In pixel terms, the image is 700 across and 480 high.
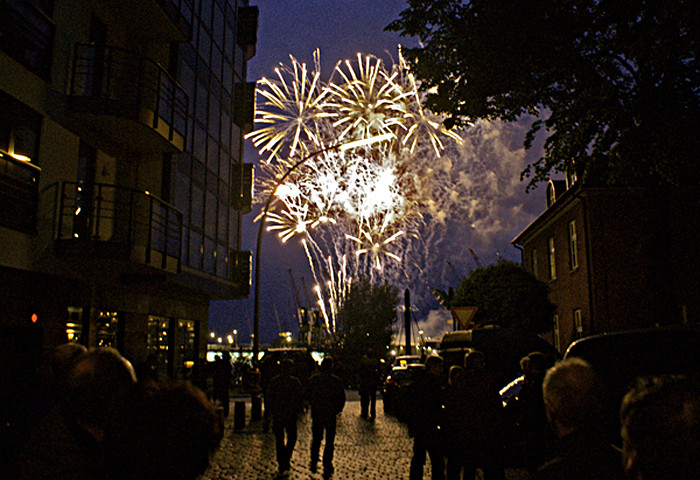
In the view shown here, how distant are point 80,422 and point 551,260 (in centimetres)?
3268

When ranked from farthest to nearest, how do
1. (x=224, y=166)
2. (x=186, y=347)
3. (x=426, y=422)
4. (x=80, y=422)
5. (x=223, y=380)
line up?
(x=224, y=166) < (x=186, y=347) < (x=223, y=380) < (x=426, y=422) < (x=80, y=422)

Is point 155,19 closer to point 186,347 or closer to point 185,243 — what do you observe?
point 185,243

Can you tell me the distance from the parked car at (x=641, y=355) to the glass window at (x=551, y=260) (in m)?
28.4

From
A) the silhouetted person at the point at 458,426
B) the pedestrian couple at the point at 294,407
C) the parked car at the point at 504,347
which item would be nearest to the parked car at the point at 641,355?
the silhouetted person at the point at 458,426

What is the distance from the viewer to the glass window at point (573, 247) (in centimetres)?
2775

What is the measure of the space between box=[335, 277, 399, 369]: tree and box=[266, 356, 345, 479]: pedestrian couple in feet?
95.8

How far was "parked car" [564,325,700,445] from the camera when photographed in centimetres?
426

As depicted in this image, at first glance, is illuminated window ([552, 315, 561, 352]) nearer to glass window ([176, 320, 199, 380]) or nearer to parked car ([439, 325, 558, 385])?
parked car ([439, 325, 558, 385])

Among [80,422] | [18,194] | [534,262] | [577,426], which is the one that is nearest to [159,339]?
[18,194]

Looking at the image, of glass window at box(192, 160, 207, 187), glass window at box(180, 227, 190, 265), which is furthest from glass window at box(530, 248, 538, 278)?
glass window at box(180, 227, 190, 265)

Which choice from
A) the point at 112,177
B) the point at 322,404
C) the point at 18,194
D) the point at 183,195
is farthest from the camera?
the point at 183,195

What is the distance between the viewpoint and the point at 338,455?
429 inches

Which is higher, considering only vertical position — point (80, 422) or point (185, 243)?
point (185, 243)

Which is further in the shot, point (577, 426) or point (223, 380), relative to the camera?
point (223, 380)
